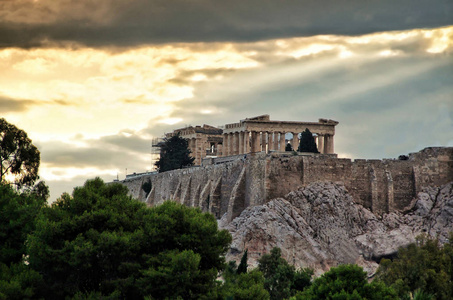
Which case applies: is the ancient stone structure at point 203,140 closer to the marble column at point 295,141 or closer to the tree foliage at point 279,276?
the marble column at point 295,141

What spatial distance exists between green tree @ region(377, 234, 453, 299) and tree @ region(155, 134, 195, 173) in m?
39.7

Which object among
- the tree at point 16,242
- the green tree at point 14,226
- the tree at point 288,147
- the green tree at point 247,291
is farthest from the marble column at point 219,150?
the green tree at point 247,291

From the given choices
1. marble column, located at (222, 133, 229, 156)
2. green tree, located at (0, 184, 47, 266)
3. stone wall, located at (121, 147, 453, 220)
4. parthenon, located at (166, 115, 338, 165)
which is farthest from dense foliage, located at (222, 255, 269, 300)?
marble column, located at (222, 133, 229, 156)

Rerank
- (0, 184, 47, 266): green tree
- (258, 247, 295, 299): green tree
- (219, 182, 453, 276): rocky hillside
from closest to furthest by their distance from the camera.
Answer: (0, 184, 47, 266): green tree, (258, 247, 295, 299): green tree, (219, 182, 453, 276): rocky hillside

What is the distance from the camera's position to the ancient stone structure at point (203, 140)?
10081cm

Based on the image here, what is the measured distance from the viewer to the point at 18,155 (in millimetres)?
57125

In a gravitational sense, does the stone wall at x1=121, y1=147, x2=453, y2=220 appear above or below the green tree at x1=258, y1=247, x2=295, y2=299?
above

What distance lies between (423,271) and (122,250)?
18071mm

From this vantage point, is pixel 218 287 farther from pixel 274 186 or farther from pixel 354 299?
pixel 274 186

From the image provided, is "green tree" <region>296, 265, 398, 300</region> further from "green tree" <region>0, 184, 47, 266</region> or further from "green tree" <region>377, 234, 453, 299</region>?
"green tree" <region>0, 184, 47, 266</region>

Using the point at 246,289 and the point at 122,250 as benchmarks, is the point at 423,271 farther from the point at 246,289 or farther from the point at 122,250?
the point at 122,250

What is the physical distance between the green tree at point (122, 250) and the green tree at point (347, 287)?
5403 mm

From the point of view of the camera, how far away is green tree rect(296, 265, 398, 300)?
37000mm

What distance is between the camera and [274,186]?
63.5 meters
